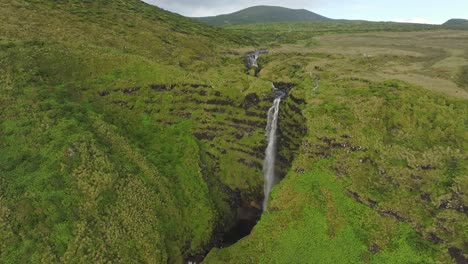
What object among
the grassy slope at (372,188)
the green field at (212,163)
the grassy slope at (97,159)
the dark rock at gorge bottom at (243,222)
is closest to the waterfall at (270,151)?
the green field at (212,163)

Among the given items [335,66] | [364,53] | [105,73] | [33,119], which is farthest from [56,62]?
[364,53]

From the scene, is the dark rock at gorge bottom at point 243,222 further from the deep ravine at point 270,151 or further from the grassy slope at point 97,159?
the grassy slope at point 97,159

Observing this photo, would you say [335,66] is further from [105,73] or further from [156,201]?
[156,201]

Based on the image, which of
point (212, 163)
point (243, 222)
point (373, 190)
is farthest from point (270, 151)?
point (373, 190)

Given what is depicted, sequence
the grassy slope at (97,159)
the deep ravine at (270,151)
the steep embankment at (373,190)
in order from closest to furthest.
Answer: the grassy slope at (97,159) < the steep embankment at (373,190) < the deep ravine at (270,151)

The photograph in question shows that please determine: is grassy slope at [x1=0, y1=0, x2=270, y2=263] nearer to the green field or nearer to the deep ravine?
the green field

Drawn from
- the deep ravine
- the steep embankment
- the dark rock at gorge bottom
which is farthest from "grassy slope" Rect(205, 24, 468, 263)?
the deep ravine

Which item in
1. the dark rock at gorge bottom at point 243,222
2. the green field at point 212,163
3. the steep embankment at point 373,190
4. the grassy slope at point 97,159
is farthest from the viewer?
the dark rock at gorge bottom at point 243,222
